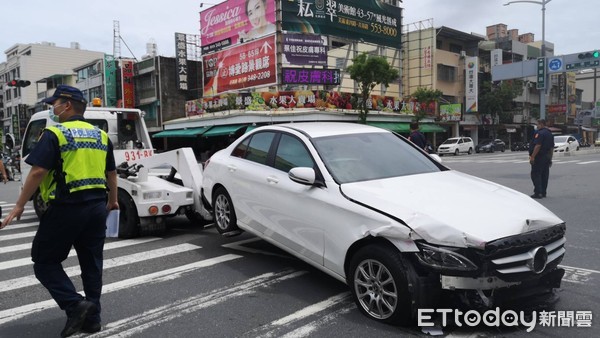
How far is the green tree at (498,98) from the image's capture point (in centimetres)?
4684

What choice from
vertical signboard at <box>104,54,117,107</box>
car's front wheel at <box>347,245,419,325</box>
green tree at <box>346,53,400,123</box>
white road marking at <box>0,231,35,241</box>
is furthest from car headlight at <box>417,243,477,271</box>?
vertical signboard at <box>104,54,117,107</box>

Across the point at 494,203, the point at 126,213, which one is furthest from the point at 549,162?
the point at 126,213

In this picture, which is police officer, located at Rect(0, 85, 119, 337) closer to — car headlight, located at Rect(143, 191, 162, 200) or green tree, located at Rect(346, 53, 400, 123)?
car headlight, located at Rect(143, 191, 162, 200)

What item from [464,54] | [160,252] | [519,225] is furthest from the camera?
[464,54]

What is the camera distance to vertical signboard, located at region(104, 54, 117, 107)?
3769 cm

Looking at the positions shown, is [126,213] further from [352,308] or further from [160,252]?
[352,308]

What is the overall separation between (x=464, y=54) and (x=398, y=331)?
155 feet

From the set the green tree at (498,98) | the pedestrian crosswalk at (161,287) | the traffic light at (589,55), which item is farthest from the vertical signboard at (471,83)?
the pedestrian crosswalk at (161,287)

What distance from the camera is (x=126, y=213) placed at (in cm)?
668

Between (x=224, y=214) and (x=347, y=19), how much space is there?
27265mm

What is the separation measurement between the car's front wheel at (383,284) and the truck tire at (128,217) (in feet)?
13.1

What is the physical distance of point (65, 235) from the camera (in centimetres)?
336

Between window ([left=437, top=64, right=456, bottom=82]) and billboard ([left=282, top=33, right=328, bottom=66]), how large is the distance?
19.2 meters

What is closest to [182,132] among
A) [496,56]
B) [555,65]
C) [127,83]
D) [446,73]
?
[127,83]
